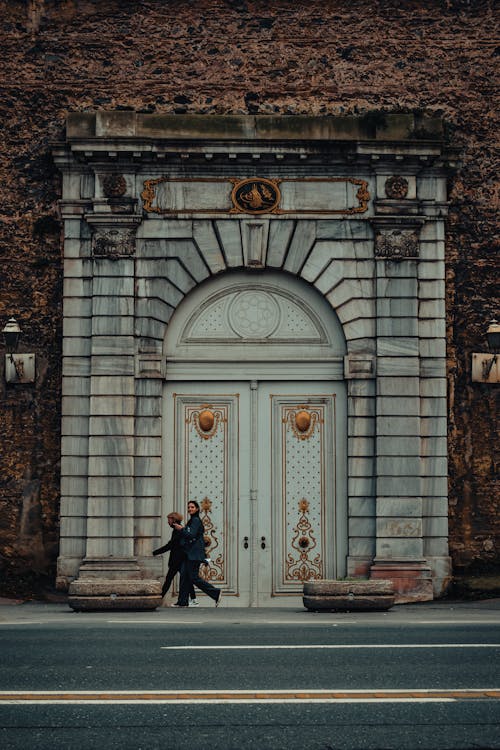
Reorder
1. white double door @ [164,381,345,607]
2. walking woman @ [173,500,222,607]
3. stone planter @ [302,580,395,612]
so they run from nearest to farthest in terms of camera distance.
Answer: stone planter @ [302,580,395,612], walking woman @ [173,500,222,607], white double door @ [164,381,345,607]

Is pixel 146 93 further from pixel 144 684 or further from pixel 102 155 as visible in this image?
pixel 144 684

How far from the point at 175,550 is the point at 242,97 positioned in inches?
279

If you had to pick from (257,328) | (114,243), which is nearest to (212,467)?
(257,328)

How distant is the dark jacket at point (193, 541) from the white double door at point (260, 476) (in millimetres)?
1159

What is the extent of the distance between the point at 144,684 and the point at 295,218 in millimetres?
11579

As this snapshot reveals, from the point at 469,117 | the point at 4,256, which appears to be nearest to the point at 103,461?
the point at 4,256

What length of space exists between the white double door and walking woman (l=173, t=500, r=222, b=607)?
3.57ft

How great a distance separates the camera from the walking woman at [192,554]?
1792 cm

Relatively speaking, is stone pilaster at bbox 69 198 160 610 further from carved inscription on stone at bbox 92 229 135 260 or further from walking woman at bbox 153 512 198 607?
walking woman at bbox 153 512 198 607

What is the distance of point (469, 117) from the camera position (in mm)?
20125

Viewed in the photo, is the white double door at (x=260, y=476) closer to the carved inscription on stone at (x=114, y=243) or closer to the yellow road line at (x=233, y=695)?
the carved inscription on stone at (x=114, y=243)

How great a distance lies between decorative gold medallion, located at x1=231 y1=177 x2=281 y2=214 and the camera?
19547mm

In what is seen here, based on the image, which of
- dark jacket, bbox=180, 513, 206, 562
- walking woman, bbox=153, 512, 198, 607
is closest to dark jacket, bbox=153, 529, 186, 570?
walking woman, bbox=153, 512, 198, 607

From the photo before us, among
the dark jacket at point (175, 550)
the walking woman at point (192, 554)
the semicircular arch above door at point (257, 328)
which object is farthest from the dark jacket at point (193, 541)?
the semicircular arch above door at point (257, 328)
